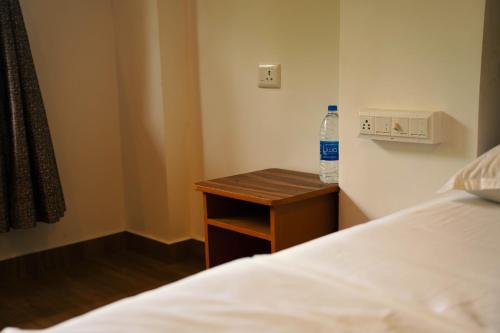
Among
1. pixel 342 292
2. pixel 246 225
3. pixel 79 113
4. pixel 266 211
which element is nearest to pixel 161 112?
pixel 79 113

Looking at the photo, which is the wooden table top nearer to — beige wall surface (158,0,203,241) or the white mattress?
beige wall surface (158,0,203,241)

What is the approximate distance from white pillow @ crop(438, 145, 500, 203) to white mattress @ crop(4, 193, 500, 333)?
23 cm

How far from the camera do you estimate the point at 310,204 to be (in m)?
2.07

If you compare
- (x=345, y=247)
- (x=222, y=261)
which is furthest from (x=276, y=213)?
(x=345, y=247)

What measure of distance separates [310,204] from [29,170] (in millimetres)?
1398

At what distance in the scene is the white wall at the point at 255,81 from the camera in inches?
93.6

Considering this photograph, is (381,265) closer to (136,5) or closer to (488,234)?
(488,234)

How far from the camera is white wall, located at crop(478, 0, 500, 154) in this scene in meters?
1.68

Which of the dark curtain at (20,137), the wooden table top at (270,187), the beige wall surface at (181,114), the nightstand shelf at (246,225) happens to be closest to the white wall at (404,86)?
the wooden table top at (270,187)

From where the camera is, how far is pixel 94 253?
317 cm

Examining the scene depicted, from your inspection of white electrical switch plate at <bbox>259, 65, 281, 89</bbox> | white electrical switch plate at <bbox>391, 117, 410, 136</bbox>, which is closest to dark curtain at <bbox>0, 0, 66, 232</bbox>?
white electrical switch plate at <bbox>259, 65, 281, 89</bbox>

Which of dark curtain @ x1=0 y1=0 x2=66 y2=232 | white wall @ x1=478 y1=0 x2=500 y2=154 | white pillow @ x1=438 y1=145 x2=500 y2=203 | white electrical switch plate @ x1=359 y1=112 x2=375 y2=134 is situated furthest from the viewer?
dark curtain @ x1=0 y1=0 x2=66 y2=232

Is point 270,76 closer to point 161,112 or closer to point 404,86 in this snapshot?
point 161,112

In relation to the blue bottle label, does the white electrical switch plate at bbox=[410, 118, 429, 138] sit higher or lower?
higher
